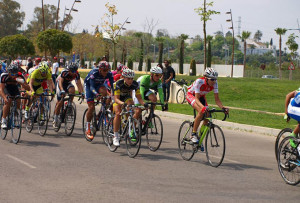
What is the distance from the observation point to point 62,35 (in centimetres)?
5809

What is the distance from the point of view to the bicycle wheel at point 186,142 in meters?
9.90

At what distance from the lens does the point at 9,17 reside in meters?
121

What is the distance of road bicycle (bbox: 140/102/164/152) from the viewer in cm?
1055

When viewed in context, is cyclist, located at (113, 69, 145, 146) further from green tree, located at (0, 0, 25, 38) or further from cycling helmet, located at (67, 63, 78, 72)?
green tree, located at (0, 0, 25, 38)

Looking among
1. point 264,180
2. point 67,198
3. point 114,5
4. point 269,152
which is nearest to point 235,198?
point 264,180

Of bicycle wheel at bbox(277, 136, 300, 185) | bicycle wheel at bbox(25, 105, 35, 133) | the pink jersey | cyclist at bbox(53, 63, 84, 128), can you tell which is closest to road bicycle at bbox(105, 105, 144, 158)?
the pink jersey

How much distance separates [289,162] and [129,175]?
2610mm

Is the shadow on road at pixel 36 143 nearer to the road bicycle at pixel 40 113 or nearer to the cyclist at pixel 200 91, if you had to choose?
the road bicycle at pixel 40 113

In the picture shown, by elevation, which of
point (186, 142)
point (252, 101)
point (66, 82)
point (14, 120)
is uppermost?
point (66, 82)

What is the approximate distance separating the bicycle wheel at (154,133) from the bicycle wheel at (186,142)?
54 cm

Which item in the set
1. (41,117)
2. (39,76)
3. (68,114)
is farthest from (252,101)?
(41,117)

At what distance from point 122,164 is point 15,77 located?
14.0ft

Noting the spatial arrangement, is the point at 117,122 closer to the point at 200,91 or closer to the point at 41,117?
the point at 200,91

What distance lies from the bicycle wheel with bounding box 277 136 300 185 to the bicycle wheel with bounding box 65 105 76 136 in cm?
612
